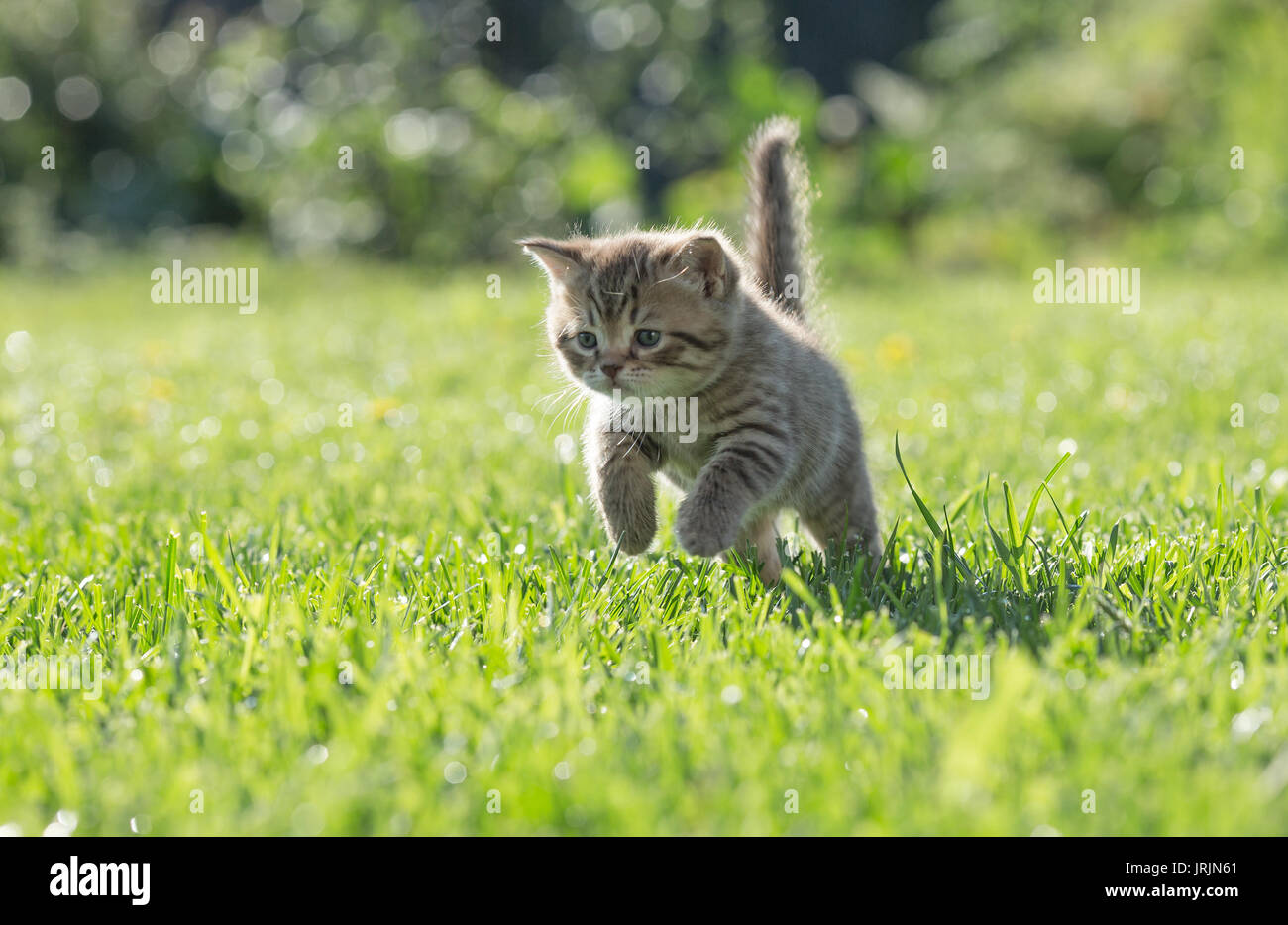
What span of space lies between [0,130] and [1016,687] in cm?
1233

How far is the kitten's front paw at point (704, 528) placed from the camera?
2215 mm

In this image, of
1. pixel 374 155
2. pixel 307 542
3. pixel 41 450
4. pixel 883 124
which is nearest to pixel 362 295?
pixel 374 155

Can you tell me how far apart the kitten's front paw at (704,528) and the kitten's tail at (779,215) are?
3.08ft

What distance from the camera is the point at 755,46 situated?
34.9 feet

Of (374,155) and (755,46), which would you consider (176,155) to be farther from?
(755,46)

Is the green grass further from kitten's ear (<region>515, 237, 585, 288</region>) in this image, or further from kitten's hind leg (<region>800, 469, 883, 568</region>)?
kitten's ear (<region>515, 237, 585, 288</region>)

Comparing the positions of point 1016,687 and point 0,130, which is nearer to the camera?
point 1016,687

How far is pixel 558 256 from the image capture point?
8.38 ft

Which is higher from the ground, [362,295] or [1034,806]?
[362,295]

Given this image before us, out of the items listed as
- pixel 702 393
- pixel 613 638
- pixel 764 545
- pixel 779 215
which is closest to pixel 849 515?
pixel 764 545

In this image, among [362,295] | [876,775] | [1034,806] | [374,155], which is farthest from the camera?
[374,155]

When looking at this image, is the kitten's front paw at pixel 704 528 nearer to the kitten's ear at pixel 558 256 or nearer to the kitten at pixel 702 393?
the kitten at pixel 702 393

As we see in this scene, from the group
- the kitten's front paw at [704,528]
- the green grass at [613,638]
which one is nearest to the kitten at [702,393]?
the kitten's front paw at [704,528]

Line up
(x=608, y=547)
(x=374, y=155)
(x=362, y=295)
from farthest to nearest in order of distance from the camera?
(x=374, y=155) → (x=362, y=295) → (x=608, y=547)
